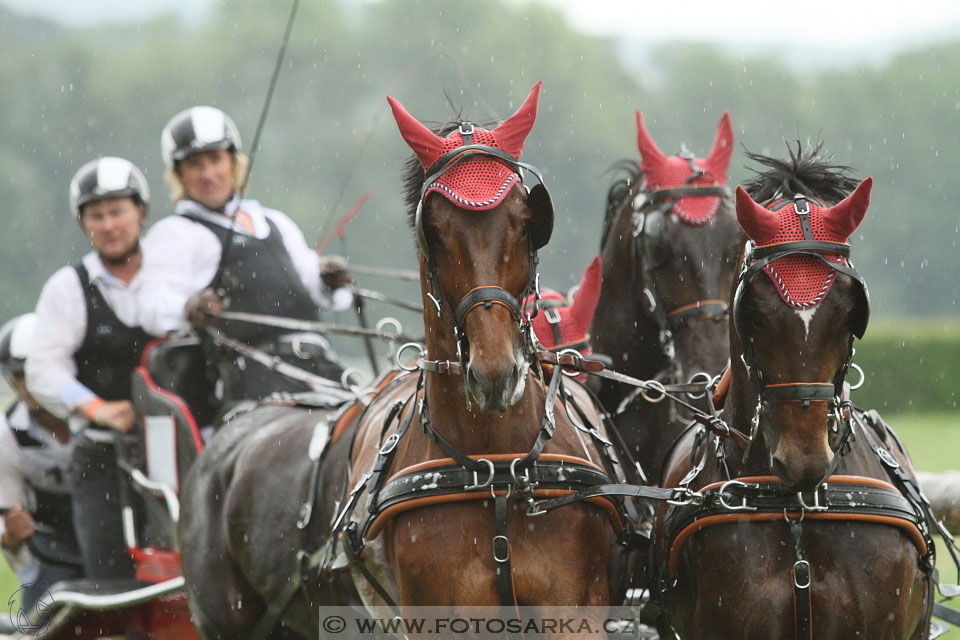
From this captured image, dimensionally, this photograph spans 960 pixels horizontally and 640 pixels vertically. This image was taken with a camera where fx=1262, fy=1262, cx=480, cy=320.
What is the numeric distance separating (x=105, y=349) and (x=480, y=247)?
3.84 metres

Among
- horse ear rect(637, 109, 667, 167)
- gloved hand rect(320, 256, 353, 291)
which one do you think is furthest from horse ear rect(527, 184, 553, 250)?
gloved hand rect(320, 256, 353, 291)

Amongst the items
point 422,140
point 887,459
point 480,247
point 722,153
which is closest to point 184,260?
point 722,153

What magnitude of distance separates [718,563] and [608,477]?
45cm

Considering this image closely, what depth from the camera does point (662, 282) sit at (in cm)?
484

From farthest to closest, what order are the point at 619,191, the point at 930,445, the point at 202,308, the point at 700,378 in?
the point at 930,445
the point at 202,308
the point at 619,191
the point at 700,378

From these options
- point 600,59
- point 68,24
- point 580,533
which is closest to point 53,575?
point 580,533

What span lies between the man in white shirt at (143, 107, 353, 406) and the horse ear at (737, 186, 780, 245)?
3156 mm

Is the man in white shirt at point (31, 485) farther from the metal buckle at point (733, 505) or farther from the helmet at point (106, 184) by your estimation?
the metal buckle at point (733, 505)

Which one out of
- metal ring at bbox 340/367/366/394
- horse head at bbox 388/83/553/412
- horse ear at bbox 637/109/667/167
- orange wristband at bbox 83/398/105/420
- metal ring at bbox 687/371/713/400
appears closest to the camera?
horse head at bbox 388/83/553/412

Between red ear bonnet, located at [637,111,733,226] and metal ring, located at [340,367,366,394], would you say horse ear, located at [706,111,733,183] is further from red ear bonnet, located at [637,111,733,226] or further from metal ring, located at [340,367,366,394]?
metal ring, located at [340,367,366,394]

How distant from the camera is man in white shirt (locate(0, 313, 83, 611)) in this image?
6.99 metres

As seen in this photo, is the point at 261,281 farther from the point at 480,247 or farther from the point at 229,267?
the point at 480,247

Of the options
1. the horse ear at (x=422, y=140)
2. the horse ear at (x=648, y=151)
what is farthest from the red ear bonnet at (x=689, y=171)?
the horse ear at (x=422, y=140)

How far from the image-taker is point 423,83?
25312 millimetres
